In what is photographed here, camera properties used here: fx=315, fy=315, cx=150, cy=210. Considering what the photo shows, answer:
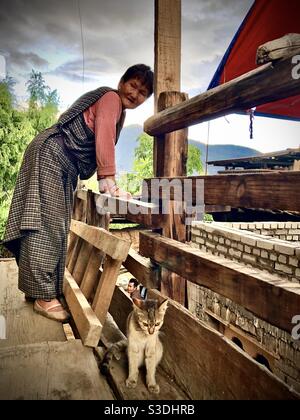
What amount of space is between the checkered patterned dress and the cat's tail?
718 mm

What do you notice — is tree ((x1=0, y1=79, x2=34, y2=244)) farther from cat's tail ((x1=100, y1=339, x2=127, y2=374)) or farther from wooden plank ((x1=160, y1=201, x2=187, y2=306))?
cat's tail ((x1=100, y1=339, x2=127, y2=374))

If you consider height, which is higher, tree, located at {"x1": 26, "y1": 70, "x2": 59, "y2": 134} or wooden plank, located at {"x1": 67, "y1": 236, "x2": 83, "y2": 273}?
tree, located at {"x1": 26, "y1": 70, "x2": 59, "y2": 134}

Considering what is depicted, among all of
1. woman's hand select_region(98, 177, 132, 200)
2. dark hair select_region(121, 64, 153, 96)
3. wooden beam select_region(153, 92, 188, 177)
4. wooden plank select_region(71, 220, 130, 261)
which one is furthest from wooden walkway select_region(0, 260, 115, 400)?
dark hair select_region(121, 64, 153, 96)

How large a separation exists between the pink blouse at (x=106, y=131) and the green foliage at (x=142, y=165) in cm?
1654

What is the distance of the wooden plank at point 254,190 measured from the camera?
1.03m

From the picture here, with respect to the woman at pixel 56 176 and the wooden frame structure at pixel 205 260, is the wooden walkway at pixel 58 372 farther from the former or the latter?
the woman at pixel 56 176

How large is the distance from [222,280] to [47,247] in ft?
4.05

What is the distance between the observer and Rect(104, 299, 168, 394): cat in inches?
58.7

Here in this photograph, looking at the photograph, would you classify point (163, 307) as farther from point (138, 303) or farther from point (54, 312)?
point (54, 312)

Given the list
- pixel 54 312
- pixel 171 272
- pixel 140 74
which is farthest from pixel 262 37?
pixel 54 312

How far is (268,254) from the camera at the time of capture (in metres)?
5.37

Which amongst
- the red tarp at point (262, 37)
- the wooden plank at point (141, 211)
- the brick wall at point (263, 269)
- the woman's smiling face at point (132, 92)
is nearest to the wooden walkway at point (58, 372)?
the wooden plank at point (141, 211)

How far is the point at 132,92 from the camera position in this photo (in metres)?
2.04

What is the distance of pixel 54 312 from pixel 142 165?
17.6 meters
